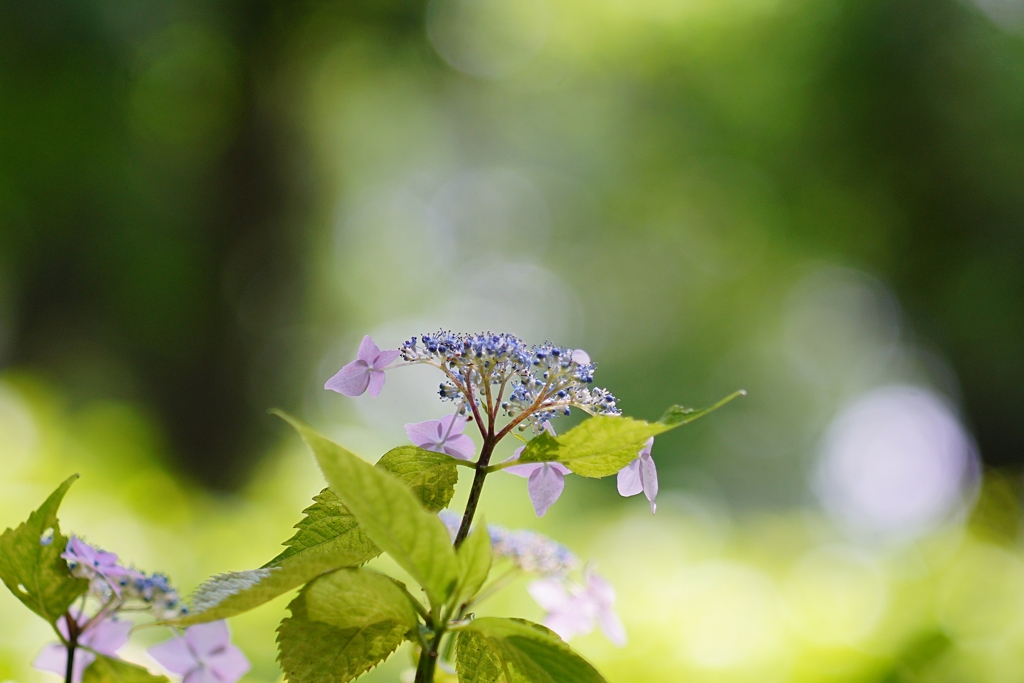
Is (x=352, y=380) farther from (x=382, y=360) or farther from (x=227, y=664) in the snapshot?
(x=227, y=664)

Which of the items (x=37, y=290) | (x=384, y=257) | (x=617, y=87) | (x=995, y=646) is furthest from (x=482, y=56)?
(x=995, y=646)

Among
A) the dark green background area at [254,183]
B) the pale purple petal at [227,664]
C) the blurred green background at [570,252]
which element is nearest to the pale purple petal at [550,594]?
the pale purple petal at [227,664]

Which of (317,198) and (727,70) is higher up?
(727,70)

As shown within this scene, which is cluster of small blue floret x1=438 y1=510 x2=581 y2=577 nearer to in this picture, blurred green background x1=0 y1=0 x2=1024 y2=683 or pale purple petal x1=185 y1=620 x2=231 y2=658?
pale purple petal x1=185 y1=620 x2=231 y2=658

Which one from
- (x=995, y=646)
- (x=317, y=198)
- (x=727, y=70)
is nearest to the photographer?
(x=995, y=646)

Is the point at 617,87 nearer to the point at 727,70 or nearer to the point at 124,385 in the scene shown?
the point at 727,70
